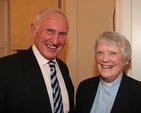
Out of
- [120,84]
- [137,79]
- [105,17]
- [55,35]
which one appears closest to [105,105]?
[120,84]

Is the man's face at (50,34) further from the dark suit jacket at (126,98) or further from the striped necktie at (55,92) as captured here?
the dark suit jacket at (126,98)

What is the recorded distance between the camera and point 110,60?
1268 millimetres

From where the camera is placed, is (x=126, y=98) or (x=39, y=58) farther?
(x=39, y=58)

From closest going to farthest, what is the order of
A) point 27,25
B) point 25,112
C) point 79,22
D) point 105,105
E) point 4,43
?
point 25,112, point 105,105, point 79,22, point 27,25, point 4,43

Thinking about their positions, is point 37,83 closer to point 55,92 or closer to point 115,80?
point 55,92

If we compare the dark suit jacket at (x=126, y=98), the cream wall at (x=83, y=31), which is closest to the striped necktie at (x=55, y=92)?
the dark suit jacket at (x=126, y=98)

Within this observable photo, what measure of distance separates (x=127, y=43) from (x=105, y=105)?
0.49 m

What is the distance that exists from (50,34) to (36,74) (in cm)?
32

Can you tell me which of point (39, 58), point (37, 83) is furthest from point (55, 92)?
point (39, 58)

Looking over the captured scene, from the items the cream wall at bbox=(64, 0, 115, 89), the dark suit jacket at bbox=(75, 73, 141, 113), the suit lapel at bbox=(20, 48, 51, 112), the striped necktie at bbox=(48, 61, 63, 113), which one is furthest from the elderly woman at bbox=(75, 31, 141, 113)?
the cream wall at bbox=(64, 0, 115, 89)

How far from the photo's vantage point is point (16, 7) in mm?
2545

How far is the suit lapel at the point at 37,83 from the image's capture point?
1.26m

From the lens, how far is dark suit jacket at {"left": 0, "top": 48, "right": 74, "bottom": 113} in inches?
47.3

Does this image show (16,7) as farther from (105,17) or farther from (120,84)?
(120,84)
